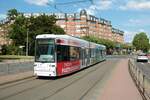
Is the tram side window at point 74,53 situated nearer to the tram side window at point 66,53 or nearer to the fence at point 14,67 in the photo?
the tram side window at point 66,53

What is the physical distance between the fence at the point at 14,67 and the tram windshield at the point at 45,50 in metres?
2.47

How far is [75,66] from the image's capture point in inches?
1128

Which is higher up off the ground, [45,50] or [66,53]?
[45,50]

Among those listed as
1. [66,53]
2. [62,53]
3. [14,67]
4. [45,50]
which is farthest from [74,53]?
[45,50]

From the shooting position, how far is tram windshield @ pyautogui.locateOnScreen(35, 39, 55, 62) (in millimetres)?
22672

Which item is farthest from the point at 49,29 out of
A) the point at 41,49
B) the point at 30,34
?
the point at 41,49

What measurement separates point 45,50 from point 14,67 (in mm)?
4293

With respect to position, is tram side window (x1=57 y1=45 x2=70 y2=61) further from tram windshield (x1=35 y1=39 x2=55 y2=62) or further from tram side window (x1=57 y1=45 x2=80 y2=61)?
tram windshield (x1=35 y1=39 x2=55 y2=62)

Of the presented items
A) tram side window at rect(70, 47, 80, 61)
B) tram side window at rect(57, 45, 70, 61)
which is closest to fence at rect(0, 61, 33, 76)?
tram side window at rect(57, 45, 70, 61)

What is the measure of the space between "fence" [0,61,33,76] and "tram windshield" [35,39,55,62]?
2.47 meters

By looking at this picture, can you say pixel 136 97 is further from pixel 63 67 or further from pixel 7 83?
pixel 63 67

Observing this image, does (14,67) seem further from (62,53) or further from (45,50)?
(62,53)

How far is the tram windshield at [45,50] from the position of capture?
22.7 metres

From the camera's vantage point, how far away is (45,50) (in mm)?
22828
